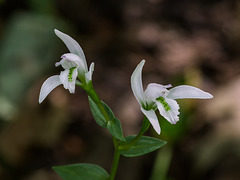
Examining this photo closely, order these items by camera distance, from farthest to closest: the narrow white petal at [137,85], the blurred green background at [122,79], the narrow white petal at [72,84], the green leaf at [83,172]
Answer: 1. the blurred green background at [122,79]
2. the green leaf at [83,172]
3. the narrow white petal at [137,85]
4. the narrow white petal at [72,84]

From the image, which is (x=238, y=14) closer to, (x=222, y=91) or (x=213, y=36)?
(x=213, y=36)

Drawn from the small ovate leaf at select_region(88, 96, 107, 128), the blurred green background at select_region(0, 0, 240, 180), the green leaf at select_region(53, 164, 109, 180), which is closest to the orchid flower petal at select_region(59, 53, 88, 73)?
the small ovate leaf at select_region(88, 96, 107, 128)

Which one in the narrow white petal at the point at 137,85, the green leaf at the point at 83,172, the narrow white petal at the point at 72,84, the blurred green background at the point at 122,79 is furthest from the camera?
the blurred green background at the point at 122,79

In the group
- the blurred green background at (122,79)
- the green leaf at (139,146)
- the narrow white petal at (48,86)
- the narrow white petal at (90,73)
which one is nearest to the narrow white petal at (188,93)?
the green leaf at (139,146)

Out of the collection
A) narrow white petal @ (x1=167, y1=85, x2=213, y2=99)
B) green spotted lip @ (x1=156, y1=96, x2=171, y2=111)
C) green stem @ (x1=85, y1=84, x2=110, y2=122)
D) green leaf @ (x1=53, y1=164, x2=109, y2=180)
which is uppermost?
narrow white petal @ (x1=167, y1=85, x2=213, y2=99)

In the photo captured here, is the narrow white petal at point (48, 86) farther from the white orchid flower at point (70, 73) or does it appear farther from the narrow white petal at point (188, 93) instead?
the narrow white petal at point (188, 93)

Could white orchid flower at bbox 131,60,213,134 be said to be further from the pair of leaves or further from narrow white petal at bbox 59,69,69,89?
narrow white petal at bbox 59,69,69,89

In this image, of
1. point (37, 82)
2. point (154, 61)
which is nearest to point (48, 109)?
point (37, 82)
